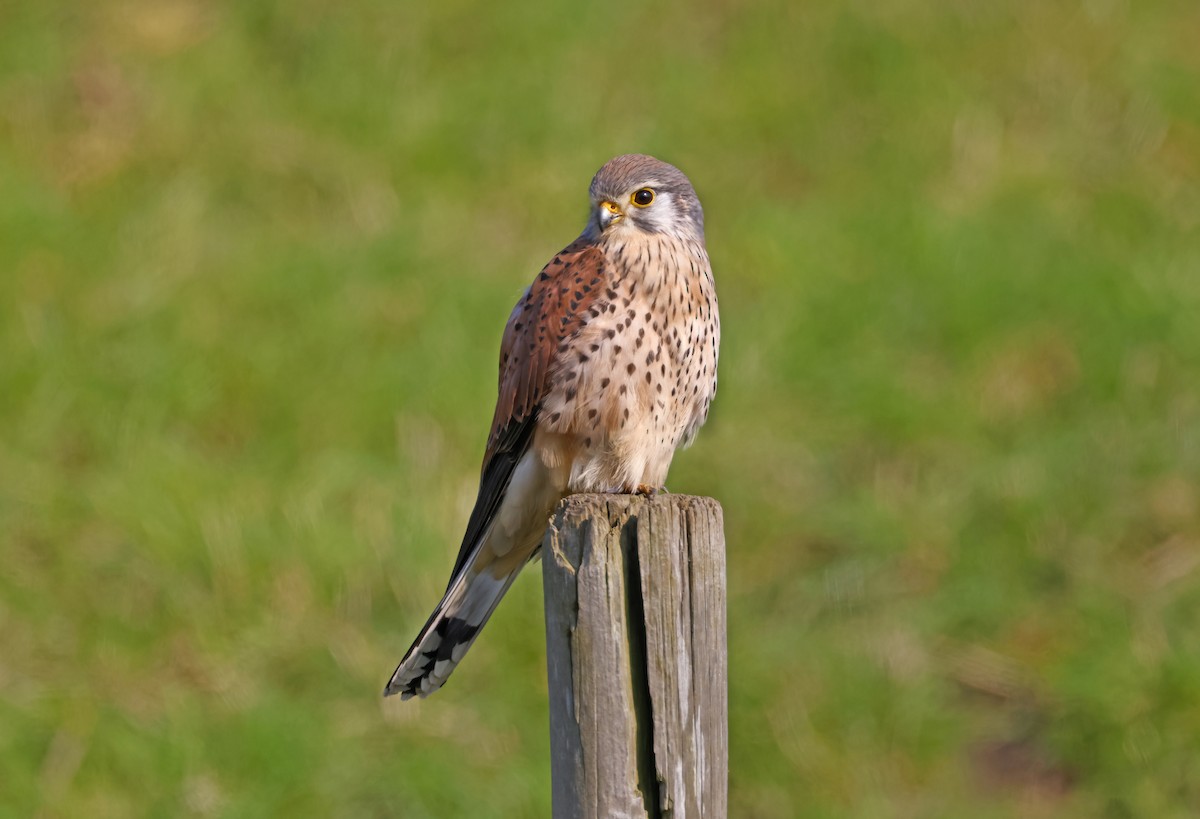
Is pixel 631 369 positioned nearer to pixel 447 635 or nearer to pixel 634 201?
pixel 634 201

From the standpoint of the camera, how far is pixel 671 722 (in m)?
2.93

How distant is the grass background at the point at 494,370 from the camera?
246 inches

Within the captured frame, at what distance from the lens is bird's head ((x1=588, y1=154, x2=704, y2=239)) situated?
14.4 ft

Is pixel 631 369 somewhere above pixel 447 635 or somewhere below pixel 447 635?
above

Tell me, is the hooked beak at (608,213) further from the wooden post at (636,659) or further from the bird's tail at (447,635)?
the wooden post at (636,659)

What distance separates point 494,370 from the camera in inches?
294

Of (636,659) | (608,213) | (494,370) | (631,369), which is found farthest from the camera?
(494,370)

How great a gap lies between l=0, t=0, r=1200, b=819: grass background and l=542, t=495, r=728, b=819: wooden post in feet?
10.1

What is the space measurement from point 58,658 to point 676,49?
5.06m

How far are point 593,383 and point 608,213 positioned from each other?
51 centimetres

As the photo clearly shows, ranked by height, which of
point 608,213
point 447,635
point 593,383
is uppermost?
point 608,213

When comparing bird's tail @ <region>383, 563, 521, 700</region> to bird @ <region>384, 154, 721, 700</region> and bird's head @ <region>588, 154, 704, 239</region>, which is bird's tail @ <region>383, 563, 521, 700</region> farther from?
bird's head @ <region>588, 154, 704, 239</region>

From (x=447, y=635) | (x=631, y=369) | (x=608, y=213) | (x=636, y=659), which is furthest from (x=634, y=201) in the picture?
(x=636, y=659)

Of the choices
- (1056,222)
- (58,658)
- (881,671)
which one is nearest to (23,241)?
(58,658)
